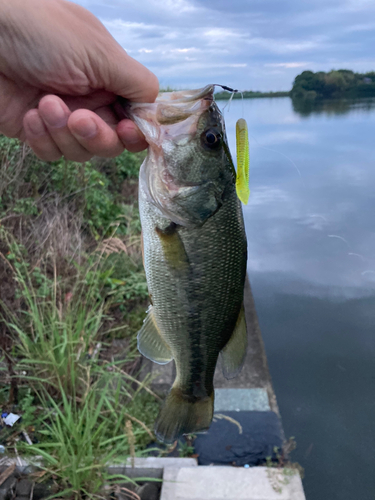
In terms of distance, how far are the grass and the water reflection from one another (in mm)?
3588

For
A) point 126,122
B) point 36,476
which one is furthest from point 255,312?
point 126,122

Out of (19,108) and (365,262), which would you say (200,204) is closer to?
(19,108)

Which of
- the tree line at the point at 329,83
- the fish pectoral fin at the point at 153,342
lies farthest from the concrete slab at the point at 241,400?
the tree line at the point at 329,83

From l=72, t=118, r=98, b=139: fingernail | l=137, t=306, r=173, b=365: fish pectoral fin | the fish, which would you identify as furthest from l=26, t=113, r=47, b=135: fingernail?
l=137, t=306, r=173, b=365: fish pectoral fin

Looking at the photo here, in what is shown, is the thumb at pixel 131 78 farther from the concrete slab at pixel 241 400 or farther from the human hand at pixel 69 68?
the concrete slab at pixel 241 400

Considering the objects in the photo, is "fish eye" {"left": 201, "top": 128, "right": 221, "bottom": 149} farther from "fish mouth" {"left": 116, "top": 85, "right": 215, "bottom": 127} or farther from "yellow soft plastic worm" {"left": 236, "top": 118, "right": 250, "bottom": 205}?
"yellow soft plastic worm" {"left": 236, "top": 118, "right": 250, "bottom": 205}

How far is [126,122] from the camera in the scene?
147 cm

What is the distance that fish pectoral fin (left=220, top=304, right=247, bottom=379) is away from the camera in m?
1.31

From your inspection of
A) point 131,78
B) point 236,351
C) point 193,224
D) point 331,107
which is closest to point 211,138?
point 193,224

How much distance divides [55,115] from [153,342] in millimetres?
949

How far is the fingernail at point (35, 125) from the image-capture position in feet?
4.99

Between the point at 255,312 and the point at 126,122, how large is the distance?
137 inches

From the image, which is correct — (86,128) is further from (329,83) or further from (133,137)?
(329,83)

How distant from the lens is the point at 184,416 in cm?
139
